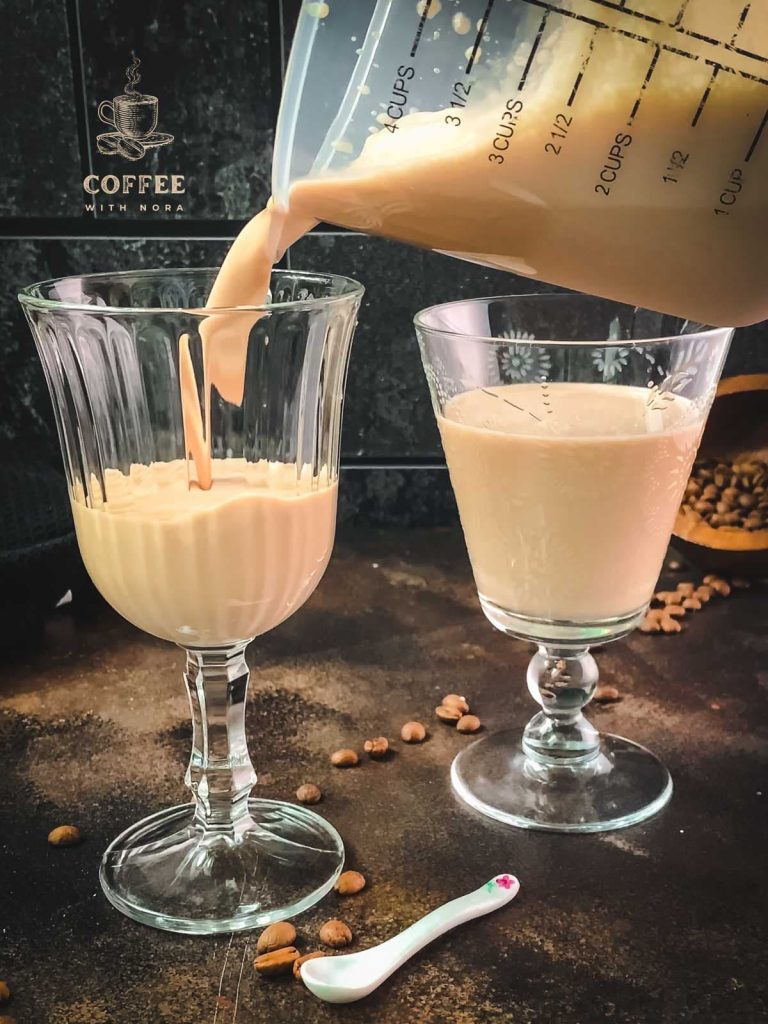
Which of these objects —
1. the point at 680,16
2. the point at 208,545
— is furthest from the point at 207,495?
the point at 680,16

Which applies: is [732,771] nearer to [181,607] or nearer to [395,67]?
[181,607]

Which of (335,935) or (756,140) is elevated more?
(756,140)

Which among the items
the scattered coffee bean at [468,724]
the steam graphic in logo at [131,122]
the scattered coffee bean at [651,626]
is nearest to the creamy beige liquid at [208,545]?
the scattered coffee bean at [468,724]

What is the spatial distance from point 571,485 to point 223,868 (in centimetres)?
34

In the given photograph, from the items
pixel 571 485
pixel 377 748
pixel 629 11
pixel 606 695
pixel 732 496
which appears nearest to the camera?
pixel 629 11

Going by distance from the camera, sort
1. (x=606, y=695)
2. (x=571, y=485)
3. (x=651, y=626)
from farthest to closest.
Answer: (x=651, y=626) < (x=606, y=695) < (x=571, y=485)

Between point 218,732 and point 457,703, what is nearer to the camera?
point 218,732

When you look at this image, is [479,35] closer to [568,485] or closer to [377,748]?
[568,485]

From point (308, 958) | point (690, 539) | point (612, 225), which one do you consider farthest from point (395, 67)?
point (690, 539)

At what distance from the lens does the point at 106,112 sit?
121 cm

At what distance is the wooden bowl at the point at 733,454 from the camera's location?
112cm

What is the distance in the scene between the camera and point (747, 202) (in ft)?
1.86

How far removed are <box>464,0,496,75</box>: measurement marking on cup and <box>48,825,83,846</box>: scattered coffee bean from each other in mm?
532

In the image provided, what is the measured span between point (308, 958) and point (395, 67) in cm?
47
